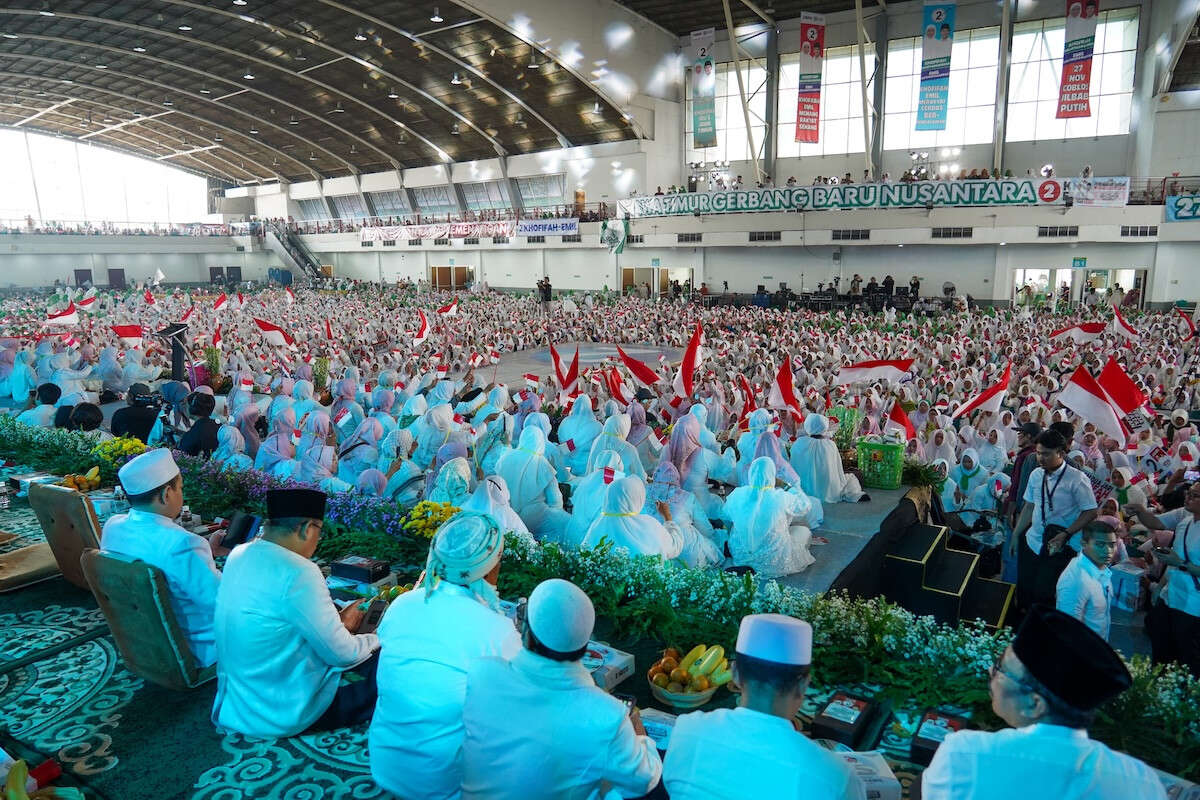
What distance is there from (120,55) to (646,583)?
4437 centimetres

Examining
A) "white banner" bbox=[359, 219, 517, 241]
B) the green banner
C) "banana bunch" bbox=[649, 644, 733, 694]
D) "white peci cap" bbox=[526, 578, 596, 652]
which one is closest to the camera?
"white peci cap" bbox=[526, 578, 596, 652]

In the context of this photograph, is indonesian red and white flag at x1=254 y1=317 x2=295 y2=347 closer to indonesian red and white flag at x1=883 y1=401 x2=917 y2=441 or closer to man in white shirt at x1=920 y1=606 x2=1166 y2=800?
indonesian red and white flag at x1=883 y1=401 x2=917 y2=441

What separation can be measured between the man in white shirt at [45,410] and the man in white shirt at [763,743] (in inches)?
393

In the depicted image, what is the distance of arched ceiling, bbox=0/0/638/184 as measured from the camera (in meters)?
31.0

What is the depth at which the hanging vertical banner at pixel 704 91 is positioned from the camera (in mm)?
31906

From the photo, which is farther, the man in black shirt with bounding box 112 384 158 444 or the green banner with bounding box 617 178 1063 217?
the green banner with bounding box 617 178 1063 217

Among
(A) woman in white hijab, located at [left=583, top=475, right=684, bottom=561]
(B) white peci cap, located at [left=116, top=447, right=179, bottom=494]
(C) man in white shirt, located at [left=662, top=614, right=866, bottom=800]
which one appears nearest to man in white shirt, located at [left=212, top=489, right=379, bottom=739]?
(B) white peci cap, located at [left=116, top=447, right=179, bottom=494]

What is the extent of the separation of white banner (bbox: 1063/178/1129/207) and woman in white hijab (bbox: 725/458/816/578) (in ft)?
75.7

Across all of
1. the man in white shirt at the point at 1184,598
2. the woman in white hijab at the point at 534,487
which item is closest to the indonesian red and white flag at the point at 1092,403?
the man in white shirt at the point at 1184,598

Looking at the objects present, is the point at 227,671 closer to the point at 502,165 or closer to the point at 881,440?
the point at 881,440

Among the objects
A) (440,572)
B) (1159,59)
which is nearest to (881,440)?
(440,572)

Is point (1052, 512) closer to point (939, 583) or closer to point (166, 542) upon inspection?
point (939, 583)

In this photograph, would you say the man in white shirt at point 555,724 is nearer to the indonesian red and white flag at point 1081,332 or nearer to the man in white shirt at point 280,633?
the man in white shirt at point 280,633

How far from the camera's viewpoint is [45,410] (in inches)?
380
